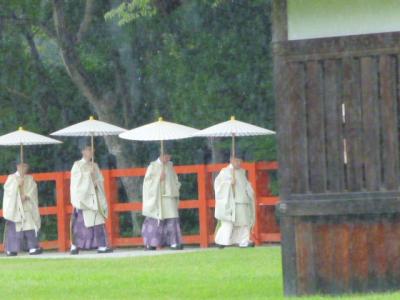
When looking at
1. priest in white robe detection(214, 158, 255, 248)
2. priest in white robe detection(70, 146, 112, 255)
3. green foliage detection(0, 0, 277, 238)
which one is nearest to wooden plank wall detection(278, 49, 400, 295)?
priest in white robe detection(214, 158, 255, 248)

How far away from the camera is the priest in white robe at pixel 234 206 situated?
26875 millimetres

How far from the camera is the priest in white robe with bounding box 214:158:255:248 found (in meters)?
26.9

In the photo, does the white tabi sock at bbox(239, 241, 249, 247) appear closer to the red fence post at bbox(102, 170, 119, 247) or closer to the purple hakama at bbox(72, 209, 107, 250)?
the purple hakama at bbox(72, 209, 107, 250)

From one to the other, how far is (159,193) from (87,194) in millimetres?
1470

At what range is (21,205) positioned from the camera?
28219 millimetres

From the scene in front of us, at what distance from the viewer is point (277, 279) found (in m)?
16.6

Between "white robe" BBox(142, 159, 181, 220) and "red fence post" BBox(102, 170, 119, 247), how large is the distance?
1.23 m

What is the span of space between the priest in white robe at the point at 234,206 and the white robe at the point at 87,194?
2.33m

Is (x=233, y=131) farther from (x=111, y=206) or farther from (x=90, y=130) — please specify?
(x=111, y=206)

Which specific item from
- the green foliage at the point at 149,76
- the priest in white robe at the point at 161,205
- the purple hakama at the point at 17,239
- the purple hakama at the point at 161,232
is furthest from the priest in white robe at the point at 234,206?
the purple hakama at the point at 17,239

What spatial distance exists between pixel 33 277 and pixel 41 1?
1556 cm

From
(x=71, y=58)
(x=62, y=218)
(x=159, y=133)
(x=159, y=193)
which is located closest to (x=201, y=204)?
(x=159, y=193)

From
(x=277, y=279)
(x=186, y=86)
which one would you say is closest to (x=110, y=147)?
(x=186, y=86)

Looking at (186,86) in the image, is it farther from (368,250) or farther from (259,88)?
(368,250)
